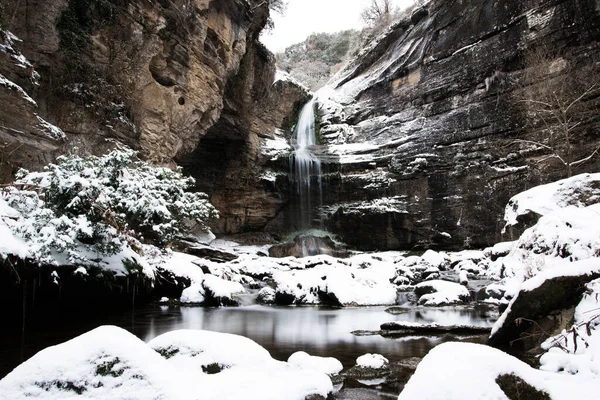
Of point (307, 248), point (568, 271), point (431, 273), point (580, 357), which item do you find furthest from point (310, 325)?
point (307, 248)

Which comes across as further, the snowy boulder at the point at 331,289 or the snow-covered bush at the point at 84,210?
the snowy boulder at the point at 331,289

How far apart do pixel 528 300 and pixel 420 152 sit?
1944 cm

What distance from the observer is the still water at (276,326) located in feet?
18.3

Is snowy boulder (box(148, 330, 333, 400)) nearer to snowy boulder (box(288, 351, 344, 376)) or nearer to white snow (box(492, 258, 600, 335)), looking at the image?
snowy boulder (box(288, 351, 344, 376))

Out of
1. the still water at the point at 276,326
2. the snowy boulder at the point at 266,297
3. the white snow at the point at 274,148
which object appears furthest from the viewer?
the white snow at the point at 274,148

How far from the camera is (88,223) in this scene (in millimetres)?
7754

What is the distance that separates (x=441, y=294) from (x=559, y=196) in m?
4.25

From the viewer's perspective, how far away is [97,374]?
2689 millimetres

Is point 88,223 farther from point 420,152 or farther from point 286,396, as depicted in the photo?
point 420,152

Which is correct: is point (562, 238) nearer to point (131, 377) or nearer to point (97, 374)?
point (131, 377)

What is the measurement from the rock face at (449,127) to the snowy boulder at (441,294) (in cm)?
959

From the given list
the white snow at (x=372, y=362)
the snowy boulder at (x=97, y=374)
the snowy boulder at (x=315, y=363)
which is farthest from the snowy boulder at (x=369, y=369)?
the snowy boulder at (x=97, y=374)

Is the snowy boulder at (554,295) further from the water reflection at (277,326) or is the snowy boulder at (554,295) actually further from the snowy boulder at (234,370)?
the snowy boulder at (234,370)

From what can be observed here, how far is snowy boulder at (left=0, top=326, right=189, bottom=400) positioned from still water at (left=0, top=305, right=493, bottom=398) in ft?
6.42
